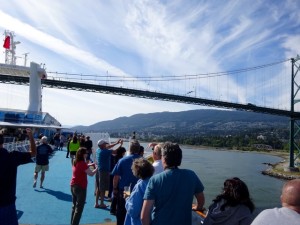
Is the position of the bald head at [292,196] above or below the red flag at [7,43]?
below

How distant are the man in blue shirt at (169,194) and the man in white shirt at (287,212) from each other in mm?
994

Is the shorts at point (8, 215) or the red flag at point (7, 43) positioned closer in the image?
the shorts at point (8, 215)

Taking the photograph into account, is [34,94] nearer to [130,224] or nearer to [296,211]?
[130,224]

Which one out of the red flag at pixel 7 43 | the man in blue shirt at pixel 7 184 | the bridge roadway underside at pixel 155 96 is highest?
the red flag at pixel 7 43

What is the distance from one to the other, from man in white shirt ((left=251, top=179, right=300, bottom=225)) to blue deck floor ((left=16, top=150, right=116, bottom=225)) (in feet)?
12.9

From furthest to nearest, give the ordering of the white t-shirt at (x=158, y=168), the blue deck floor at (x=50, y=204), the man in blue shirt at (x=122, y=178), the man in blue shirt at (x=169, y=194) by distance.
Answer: the blue deck floor at (x=50, y=204) → the man in blue shirt at (x=122, y=178) → the white t-shirt at (x=158, y=168) → the man in blue shirt at (x=169, y=194)

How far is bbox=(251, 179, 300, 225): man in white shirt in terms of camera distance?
1.77m

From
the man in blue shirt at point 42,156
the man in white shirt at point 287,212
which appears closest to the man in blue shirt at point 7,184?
the man in white shirt at point 287,212

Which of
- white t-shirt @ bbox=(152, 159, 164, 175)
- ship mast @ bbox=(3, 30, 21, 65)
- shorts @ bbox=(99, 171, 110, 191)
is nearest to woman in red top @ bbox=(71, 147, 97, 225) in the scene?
white t-shirt @ bbox=(152, 159, 164, 175)

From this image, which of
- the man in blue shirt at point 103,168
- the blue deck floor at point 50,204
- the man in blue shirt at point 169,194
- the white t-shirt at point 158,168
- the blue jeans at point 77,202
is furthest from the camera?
the man in blue shirt at point 103,168

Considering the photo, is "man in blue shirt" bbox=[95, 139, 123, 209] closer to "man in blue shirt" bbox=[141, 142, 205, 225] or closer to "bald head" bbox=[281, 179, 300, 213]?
"man in blue shirt" bbox=[141, 142, 205, 225]

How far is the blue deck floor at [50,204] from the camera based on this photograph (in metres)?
5.43

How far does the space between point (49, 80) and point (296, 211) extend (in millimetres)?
40249

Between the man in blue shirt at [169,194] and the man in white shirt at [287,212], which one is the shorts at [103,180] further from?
the man in white shirt at [287,212]
